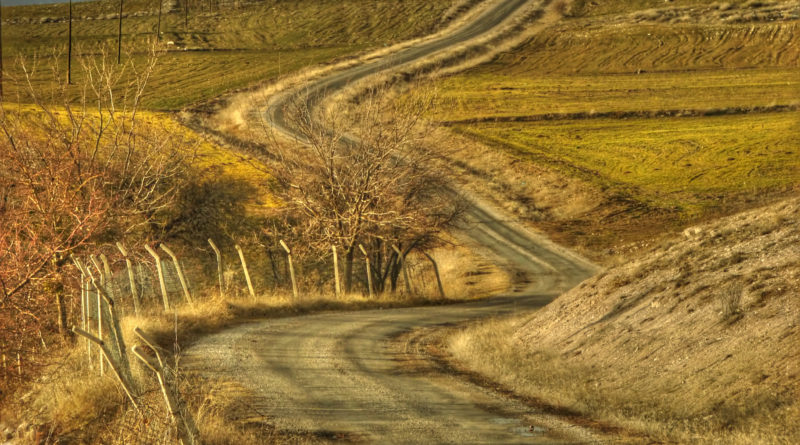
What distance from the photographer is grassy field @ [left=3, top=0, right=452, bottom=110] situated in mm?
83375

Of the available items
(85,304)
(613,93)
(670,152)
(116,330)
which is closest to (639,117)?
(613,93)

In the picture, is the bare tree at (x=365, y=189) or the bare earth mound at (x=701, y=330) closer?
the bare earth mound at (x=701, y=330)

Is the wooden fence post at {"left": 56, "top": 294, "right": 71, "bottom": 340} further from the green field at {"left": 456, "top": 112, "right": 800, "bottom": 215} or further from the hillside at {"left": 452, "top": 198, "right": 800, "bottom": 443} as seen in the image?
the green field at {"left": 456, "top": 112, "right": 800, "bottom": 215}

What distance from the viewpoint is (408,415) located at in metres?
12.9

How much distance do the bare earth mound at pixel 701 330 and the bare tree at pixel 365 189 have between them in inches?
509

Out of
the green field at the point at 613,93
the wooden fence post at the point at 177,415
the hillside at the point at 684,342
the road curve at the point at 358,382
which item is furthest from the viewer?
the green field at the point at 613,93

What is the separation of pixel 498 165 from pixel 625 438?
1792 inches

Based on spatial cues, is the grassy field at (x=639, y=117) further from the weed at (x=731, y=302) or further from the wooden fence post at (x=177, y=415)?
the wooden fence post at (x=177, y=415)

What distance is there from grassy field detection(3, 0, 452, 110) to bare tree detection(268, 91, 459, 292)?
4163cm

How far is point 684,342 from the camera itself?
565 inches

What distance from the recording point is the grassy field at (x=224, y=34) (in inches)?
3282

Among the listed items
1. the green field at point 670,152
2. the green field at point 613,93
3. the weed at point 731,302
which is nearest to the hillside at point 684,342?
the weed at point 731,302

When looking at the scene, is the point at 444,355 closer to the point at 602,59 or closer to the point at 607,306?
the point at 607,306

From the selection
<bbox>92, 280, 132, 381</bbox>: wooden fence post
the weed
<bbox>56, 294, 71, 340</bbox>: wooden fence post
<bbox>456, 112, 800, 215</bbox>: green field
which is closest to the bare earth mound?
the weed
